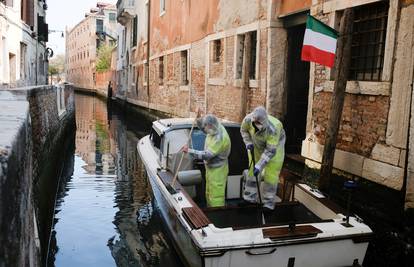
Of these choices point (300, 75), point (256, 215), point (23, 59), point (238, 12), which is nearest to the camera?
point (256, 215)

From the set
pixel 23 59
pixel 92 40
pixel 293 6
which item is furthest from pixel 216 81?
pixel 92 40

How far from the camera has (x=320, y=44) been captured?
538cm

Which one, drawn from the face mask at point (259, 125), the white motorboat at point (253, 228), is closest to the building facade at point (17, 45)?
the white motorboat at point (253, 228)

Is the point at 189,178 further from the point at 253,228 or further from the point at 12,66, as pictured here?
the point at 12,66

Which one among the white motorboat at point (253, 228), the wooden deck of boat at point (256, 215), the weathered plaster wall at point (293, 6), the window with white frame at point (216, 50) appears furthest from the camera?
the window with white frame at point (216, 50)

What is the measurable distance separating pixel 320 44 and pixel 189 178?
2397 millimetres

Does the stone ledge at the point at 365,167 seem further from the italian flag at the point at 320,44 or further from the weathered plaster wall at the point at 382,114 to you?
the italian flag at the point at 320,44

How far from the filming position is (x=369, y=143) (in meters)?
5.34

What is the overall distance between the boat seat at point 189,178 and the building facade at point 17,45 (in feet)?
29.5

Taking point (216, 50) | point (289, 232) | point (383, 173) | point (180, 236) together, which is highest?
point (216, 50)

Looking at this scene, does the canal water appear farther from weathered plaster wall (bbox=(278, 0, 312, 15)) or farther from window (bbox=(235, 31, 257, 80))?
weathered plaster wall (bbox=(278, 0, 312, 15))

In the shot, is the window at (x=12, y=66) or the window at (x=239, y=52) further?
the window at (x=12, y=66)

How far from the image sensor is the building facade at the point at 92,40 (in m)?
47.7

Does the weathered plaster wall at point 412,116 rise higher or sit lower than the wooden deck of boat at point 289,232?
higher
